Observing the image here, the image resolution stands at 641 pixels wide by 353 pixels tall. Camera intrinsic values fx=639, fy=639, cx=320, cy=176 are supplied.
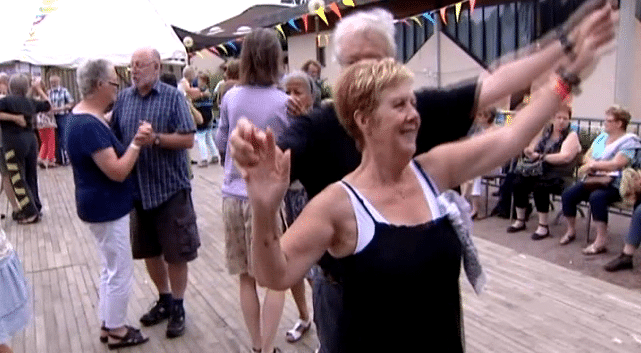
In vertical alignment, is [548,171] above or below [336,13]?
below

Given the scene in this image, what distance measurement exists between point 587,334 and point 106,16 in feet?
30.2

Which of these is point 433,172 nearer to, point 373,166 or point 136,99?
point 373,166

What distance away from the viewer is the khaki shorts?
3289 mm

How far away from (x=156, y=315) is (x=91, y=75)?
1656mm

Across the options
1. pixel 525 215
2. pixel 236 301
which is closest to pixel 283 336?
pixel 236 301

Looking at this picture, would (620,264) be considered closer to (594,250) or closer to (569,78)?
(594,250)

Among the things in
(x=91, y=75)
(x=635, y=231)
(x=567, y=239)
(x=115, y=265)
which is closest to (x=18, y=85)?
(x=91, y=75)

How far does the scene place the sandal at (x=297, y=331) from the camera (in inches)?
150

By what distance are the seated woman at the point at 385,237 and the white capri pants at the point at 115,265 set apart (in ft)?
7.46

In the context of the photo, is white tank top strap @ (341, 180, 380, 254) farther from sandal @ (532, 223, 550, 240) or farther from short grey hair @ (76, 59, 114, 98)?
sandal @ (532, 223, 550, 240)

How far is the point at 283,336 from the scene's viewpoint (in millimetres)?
3900

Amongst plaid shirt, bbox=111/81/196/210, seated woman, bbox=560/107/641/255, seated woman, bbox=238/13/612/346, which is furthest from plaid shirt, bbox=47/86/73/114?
seated woman, bbox=238/13/612/346

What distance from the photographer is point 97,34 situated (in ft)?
33.6

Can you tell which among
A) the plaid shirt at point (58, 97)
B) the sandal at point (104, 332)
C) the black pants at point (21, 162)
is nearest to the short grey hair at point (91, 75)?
the sandal at point (104, 332)
